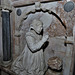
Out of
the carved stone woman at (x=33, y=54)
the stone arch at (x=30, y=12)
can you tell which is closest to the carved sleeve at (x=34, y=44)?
the carved stone woman at (x=33, y=54)

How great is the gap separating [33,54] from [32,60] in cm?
14

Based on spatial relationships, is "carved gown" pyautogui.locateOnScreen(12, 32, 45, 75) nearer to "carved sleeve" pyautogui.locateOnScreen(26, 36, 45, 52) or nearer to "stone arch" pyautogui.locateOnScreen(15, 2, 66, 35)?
"carved sleeve" pyautogui.locateOnScreen(26, 36, 45, 52)

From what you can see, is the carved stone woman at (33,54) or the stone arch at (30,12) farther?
the stone arch at (30,12)

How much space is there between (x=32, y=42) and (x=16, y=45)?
42.6 inches

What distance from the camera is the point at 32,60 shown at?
6.41 feet

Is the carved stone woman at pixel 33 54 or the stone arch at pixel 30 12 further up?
the stone arch at pixel 30 12

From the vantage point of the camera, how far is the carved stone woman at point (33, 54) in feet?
6.14

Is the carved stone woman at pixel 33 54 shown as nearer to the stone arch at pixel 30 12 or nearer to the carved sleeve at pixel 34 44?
the carved sleeve at pixel 34 44

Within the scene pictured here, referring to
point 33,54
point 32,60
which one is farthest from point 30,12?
point 32,60

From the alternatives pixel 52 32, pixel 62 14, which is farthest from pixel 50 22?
pixel 62 14

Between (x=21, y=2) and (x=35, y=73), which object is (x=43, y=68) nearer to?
(x=35, y=73)

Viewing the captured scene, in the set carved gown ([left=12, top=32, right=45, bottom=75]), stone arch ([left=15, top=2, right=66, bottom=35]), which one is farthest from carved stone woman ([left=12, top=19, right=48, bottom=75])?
stone arch ([left=15, top=2, right=66, bottom=35])

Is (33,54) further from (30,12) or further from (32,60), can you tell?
(30,12)

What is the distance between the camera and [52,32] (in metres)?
2.22
